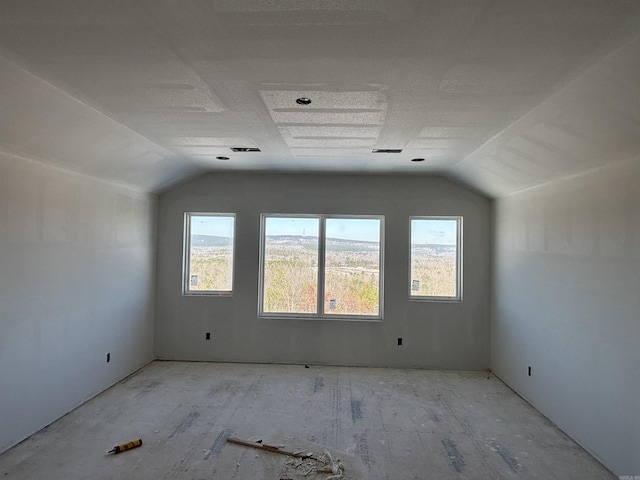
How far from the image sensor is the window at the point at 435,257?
5.32 m

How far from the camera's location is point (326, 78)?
7.41ft

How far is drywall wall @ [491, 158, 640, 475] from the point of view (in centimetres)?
267

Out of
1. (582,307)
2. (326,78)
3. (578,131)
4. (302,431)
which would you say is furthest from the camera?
(302,431)

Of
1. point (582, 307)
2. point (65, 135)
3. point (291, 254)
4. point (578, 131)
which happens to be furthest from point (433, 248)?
point (65, 135)

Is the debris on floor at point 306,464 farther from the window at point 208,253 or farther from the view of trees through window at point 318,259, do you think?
the window at point 208,253

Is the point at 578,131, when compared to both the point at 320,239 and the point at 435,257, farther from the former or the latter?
the point at 320,239

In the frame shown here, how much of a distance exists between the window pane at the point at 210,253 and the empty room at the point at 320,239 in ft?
0.11

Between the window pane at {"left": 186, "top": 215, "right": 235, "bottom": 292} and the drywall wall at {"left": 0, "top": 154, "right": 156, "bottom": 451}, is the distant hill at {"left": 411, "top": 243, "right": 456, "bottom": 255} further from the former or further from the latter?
the drywall wall at {"left": 0, "top": 154, "right": 156, "bottom": 451}

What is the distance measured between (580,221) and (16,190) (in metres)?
4.69

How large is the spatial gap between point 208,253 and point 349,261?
6.79 ft

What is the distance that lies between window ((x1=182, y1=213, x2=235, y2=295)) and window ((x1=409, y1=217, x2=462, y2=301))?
8.71 feet

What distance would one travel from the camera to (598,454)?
291 centimetres

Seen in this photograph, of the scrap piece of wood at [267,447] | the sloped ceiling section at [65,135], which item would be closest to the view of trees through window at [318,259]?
the sloped ceiling section at [65,135]

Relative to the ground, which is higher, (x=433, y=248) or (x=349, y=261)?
(x=433, y=248)
